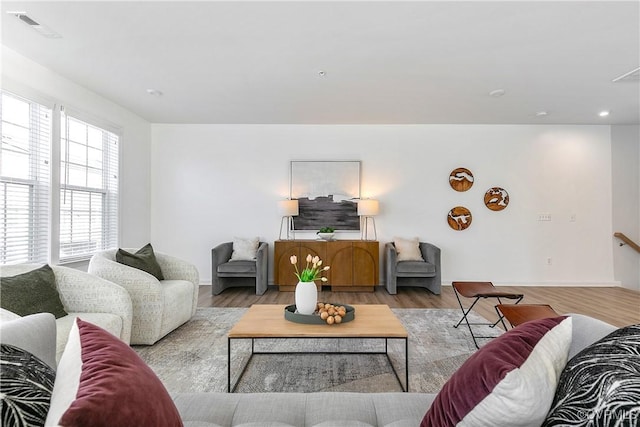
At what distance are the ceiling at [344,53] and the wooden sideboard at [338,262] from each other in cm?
200

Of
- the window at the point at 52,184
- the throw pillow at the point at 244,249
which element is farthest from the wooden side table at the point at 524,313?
the window at the point at 52,184

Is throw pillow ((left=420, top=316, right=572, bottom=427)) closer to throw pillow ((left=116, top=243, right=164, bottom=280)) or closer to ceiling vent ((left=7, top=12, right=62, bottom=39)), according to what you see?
throw pillow ((left=116, top=243, right=164, bottom=280))

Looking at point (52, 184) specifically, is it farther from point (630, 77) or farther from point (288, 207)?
point (630, 77)

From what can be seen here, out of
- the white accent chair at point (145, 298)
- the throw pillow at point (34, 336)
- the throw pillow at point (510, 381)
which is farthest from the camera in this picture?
the white accent chair at point (145, 298)

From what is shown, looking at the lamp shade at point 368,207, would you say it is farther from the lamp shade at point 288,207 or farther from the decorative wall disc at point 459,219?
the decorative wall disc at point 459,219

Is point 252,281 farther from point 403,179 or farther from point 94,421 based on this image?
point 94,421

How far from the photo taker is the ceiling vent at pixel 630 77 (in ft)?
12.5

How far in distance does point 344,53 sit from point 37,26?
8.51ft

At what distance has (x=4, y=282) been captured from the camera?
2273mm

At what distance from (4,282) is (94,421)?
2.28 metres

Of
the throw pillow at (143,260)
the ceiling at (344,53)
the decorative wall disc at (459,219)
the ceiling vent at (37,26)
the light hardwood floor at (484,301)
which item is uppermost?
the ceiling vent at (37,26)

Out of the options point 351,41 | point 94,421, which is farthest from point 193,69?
point 94,421

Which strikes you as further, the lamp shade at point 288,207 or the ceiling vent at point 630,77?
the lamp shade at point 288,207

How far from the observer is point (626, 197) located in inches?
235
